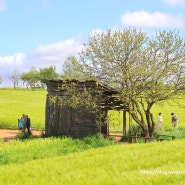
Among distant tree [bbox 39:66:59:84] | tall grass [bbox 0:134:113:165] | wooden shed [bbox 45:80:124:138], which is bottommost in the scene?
tall grass [bbox 0:134:113:165]

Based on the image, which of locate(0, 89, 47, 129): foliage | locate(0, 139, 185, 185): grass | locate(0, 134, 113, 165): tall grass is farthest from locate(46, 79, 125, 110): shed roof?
locate(0, 139, 185, 185): grass

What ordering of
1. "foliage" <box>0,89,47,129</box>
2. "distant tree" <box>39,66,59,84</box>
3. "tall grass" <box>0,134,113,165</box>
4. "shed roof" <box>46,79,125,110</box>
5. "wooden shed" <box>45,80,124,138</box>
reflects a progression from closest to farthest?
"tall grass" <box>0,134,113,165</box>, "shed roof" <box>46,79,125,110</box>, "wooden shed" <box>45,80,124,138</box>, "foliage" <box>0,89,47,129</box>, "distant tree" <box>39,66,59,84</box>

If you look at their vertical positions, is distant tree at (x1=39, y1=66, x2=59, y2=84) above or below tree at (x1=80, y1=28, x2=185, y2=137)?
above

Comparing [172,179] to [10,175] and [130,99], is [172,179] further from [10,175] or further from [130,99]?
[130,99]

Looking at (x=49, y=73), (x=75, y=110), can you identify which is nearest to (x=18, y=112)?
(x=75, y=110)

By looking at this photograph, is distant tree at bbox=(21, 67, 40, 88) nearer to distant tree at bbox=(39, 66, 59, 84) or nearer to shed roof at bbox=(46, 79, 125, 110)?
distant tree at bbox=(39, 66, 59, 84)

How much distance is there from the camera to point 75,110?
988 inches

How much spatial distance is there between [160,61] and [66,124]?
755 cm

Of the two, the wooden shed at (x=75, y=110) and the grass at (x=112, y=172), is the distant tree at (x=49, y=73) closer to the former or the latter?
the wooden shed at (x=75, y=110)

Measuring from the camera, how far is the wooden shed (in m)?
24.1

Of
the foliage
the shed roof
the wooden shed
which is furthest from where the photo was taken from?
the foliage

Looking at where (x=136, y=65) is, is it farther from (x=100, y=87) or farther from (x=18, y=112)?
(x=18, y=112)

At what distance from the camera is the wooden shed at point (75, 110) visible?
2414cm

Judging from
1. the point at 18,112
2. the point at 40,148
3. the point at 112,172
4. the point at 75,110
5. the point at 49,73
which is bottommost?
the point at 40,148
